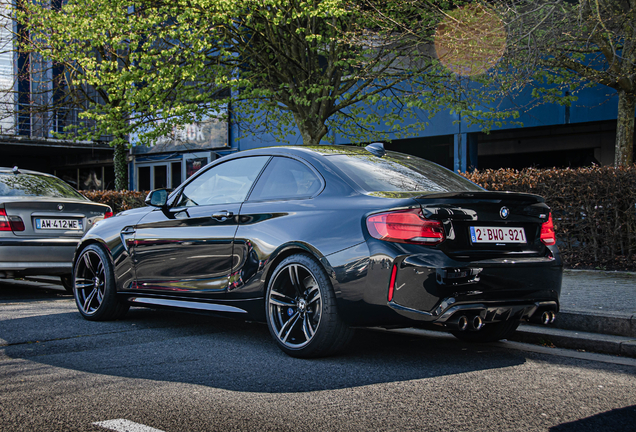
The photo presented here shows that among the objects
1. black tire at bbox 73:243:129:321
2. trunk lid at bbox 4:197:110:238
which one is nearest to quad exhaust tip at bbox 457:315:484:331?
black tire at bbox 73:243:129:321

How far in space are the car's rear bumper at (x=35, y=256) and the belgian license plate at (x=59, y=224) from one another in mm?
176

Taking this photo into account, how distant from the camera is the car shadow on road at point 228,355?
3994 millimetres

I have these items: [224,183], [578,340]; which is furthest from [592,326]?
[224,183]

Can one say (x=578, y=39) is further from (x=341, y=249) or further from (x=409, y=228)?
(x=341, y=249)

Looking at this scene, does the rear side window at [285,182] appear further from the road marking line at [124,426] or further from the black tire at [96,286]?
the road marking line at [124,426]

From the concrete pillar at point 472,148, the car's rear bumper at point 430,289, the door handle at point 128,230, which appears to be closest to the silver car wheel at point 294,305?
the car's rear bumper at point 430,289

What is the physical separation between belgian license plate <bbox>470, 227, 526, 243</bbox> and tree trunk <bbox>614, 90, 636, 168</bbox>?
24.9 ft

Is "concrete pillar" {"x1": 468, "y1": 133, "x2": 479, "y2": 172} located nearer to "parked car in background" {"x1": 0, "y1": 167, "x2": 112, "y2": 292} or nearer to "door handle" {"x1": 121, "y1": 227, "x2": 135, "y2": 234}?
"parked car in background" {"x1": 0, "y1": 167, "x2": 112, "y2": 292}

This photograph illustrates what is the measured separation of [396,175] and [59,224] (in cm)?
510

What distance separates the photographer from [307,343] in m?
4.39

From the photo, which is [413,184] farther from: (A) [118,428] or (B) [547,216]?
(A) [118,428]

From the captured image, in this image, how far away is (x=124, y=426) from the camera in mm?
3018

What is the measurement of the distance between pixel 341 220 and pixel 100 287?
3.07 meters

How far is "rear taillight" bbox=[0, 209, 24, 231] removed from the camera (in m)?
7.80
